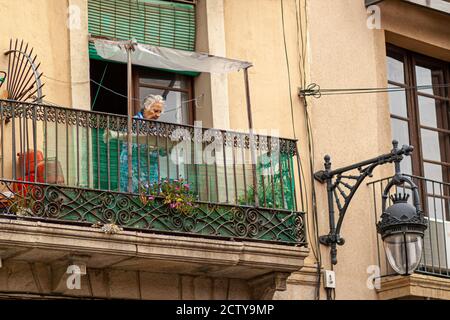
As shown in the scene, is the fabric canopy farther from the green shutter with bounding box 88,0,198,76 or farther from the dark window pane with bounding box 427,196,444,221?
the dark window pane with bounding box 427,196,444,221

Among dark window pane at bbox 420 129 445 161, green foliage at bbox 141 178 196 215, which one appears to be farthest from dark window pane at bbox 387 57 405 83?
green foliage at bbox 141 178 196 215

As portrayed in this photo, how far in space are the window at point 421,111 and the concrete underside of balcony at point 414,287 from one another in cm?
145

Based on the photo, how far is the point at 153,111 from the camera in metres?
15.2

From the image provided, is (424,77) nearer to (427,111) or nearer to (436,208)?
(427,111)

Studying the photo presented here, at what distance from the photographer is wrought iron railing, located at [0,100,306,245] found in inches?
554

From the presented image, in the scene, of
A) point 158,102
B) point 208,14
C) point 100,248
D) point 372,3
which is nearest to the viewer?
point 100,248

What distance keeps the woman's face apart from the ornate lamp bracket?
2.09 metres

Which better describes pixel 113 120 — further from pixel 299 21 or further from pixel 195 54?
pixel 299 21

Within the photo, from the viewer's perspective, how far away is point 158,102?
599 inches

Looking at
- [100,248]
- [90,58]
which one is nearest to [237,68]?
[90,58]

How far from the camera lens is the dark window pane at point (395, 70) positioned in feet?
58.8

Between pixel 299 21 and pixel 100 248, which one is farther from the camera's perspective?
pixel 299 21

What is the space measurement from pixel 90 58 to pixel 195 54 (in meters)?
1.24

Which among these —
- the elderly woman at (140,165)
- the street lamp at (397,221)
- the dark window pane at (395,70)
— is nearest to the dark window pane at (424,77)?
the dark window pane at (395,70)
